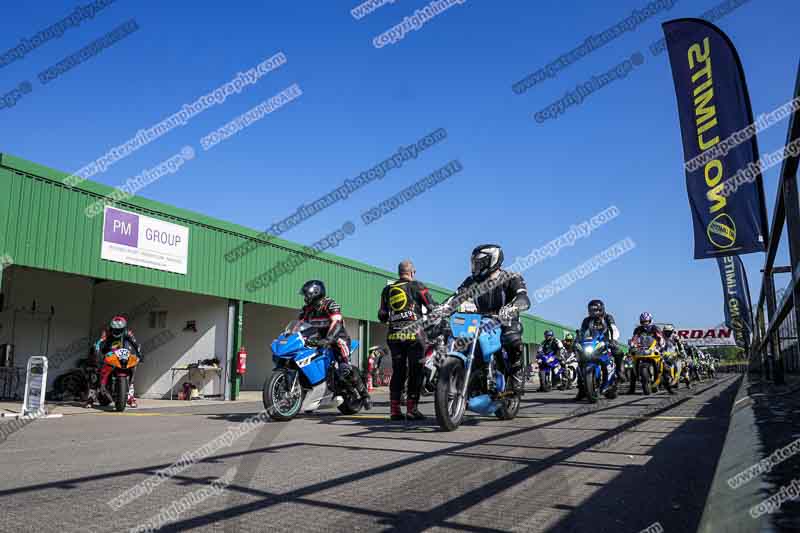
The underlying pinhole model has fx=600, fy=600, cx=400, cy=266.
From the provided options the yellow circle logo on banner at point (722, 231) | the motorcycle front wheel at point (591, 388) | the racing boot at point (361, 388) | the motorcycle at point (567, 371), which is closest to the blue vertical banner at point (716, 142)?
the yellow circle logo on banner at point (722, 231)

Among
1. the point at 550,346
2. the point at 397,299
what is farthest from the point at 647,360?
the point at 397,299

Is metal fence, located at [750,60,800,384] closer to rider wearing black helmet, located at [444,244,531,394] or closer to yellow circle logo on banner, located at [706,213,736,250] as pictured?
yellow circle logo on banner, located at [706,213,736,250]

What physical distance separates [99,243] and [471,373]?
11.0 meters

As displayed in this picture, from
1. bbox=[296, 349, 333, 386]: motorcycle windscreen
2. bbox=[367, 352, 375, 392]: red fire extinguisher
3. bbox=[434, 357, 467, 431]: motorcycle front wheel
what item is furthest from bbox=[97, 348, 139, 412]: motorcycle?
bbox=[367, 352, 375, 392]: red fire extinguisher

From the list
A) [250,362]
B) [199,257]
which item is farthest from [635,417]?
[250,362]

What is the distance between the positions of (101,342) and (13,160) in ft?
13.8

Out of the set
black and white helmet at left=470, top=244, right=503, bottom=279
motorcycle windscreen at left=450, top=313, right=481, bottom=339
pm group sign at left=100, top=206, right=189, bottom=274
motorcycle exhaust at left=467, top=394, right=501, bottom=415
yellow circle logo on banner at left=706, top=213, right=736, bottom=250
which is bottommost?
motorcycle exhaust at left=467, top=394, right=501, bottom=415

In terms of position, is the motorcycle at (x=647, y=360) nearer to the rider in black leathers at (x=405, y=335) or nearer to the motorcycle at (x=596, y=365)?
the motorcycle at (x=596, y=365)

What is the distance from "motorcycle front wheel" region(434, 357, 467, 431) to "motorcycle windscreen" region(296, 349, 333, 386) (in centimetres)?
204

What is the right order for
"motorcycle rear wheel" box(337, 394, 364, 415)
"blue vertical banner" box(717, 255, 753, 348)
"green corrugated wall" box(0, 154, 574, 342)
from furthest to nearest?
1. "blue vertical banner" box(717, 255, 753, 348)
2. "green corrugated wall" box(0, 154, 574, 342)
3. "motorcycle rear wheel" box(337, 394, 364, 415)

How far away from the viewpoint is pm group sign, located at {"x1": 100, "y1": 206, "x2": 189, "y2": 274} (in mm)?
14438

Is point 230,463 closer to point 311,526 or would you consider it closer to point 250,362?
point 311,526

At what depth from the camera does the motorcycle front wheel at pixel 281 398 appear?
7188 millimetres

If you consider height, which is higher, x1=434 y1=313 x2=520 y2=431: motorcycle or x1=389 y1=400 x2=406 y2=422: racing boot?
x1=434 y1=313 x2=520 y2=431: motorcycle
